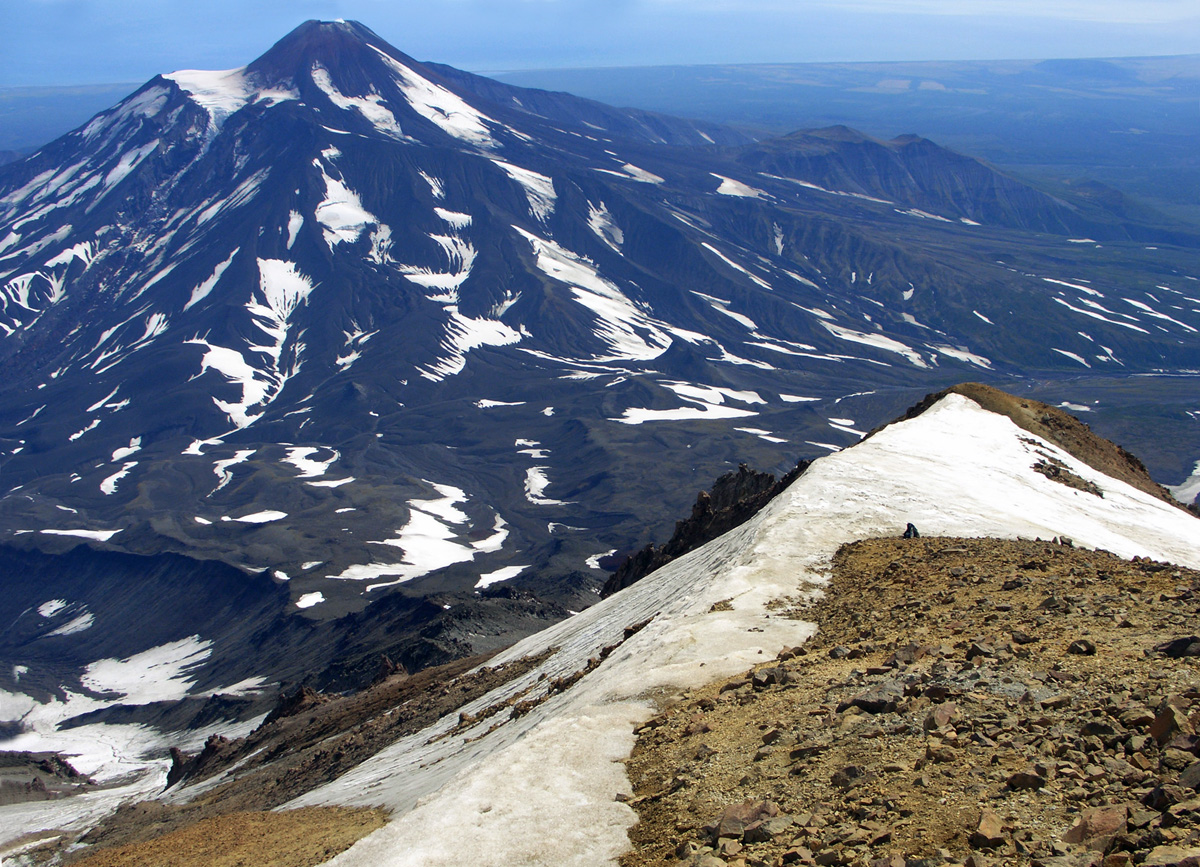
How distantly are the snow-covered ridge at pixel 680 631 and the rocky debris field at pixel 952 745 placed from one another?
0.83m

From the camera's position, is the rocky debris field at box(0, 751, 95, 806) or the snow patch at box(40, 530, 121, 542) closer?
the rocky debris field at box(0, 751, 95, 806)

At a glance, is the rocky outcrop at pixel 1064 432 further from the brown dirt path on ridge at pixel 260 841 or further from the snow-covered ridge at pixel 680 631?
the brown dirt path on ridge at pixel 260 841

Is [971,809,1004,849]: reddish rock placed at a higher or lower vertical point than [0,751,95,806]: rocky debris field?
higher

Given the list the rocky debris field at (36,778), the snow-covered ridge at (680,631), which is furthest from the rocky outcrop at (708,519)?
the rocky debris field at (36,778)

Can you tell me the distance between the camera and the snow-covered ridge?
36.8 ft

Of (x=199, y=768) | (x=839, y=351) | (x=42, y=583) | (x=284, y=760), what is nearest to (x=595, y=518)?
(x=42, y=583)

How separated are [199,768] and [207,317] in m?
161

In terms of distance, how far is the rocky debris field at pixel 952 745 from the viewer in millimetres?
8266

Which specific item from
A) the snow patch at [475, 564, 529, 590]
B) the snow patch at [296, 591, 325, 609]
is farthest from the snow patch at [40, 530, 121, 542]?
the snow patch at [475, 564, 529, 590]

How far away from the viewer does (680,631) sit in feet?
55.3

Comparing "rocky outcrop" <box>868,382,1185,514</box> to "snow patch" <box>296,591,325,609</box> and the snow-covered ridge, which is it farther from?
"snow patch" <box>296,591,325,609</box>

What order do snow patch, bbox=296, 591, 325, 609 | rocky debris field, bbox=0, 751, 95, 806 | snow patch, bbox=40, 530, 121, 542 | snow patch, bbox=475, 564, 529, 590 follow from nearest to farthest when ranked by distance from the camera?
rocky debris field, bbox=0, 751, 95, 806 < snow patch, bbox=296, 591, 325, 609 < snow patch, bbox=475, 564, 529, 590 < snow patch, bbox=40, 530, 121, 542

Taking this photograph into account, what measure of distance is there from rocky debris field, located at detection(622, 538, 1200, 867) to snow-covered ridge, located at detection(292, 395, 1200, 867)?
0.83 m

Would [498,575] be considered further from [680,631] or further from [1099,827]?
[1099,827]
